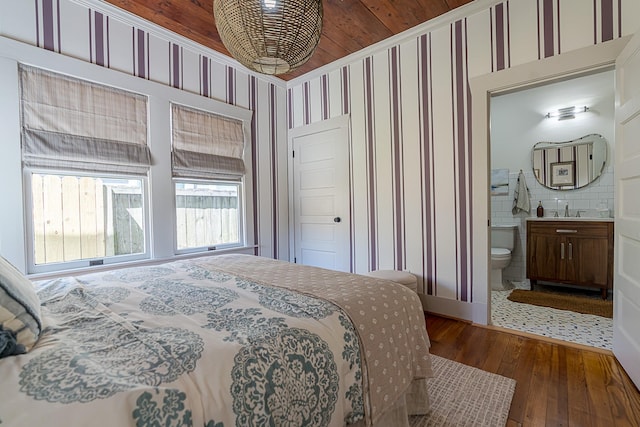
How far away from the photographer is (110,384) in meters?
0.61

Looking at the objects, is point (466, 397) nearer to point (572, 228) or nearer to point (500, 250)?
point (500, 250)

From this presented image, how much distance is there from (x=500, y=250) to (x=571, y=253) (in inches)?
26.6

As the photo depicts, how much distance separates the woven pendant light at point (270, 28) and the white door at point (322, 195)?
176 cm

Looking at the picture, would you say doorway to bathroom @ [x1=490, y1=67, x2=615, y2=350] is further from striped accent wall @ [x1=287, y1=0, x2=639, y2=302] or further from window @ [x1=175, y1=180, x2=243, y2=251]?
window @ [x1=175, y1=180, x2=243, y2=251]

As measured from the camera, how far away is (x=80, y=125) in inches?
89.0

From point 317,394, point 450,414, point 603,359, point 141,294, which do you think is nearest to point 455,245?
point 603,359

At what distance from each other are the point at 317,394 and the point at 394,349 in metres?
0.43

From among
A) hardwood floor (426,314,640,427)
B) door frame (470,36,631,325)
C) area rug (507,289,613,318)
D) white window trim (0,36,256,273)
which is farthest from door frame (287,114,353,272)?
area rug (507,289,613,318)

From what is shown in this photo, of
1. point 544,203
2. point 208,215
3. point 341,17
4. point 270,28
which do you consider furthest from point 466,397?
point 544,203

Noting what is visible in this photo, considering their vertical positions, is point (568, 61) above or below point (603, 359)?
above

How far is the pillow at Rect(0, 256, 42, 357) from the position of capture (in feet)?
2.34

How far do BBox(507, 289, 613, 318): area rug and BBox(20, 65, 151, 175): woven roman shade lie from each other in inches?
160

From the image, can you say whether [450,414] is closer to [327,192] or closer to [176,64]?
[327,192]

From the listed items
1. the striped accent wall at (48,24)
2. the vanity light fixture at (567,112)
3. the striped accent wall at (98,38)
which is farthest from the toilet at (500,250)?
the striped accent wall at (48,24)
